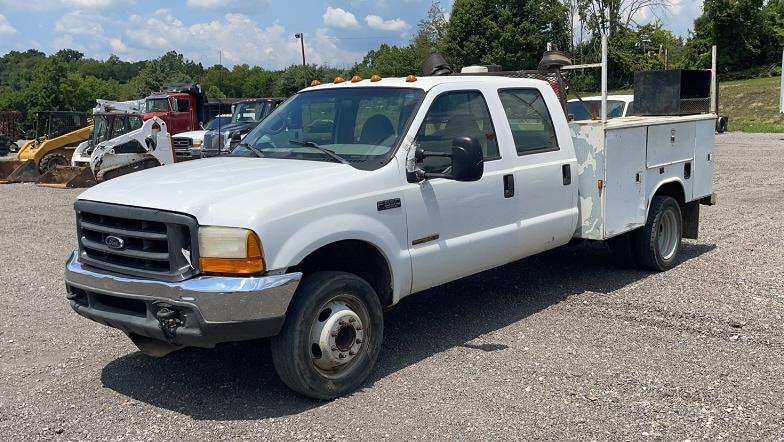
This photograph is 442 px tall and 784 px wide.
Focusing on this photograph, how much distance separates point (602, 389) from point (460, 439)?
118 centimetres

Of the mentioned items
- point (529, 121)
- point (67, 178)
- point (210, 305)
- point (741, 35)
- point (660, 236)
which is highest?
point (741, 35)

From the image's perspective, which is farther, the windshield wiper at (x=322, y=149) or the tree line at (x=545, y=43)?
the tree line at (x=545, y=43)

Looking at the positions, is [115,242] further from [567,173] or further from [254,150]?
[567,173]

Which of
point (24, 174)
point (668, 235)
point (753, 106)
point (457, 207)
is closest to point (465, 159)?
point (457, 207)

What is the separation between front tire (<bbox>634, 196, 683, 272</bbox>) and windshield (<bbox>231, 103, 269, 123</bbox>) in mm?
15744

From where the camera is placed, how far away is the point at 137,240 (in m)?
4.68

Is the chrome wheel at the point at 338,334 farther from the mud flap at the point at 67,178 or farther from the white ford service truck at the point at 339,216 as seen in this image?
the mud flap at the point at 67,178

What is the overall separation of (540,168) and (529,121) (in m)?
0.41

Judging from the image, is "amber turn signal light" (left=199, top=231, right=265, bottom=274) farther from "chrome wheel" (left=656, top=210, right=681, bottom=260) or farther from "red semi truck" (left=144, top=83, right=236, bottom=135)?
"red semi truck" (left=144, top=83, right=236, bottom=135)

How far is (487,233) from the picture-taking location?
19.4 ft

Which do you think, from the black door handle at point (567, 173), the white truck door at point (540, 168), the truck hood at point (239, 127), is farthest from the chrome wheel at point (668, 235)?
the truck hood at point (239, 127)

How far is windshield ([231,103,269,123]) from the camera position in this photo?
73.9 feet

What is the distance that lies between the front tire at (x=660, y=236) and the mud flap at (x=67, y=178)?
15.1 metres

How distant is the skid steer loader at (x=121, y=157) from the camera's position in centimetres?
1920
